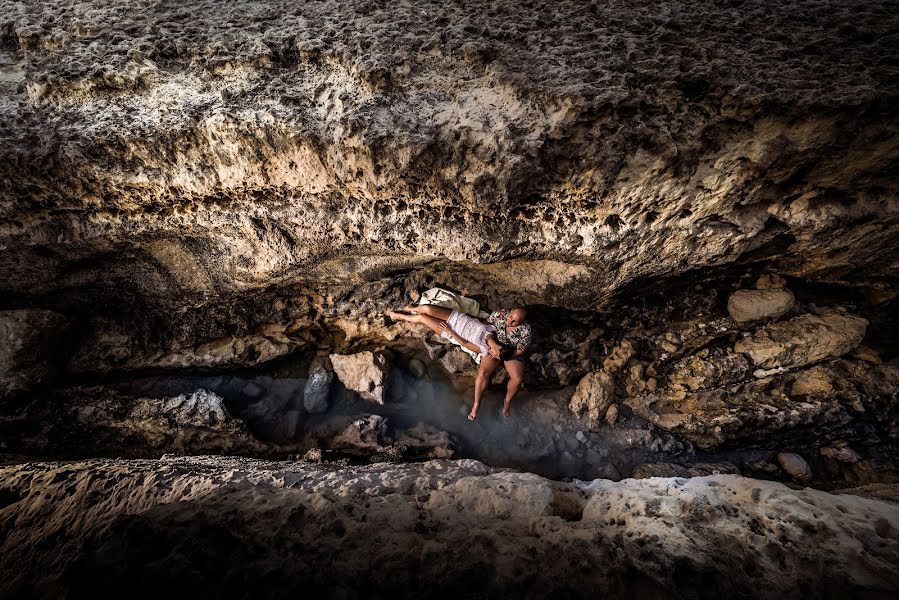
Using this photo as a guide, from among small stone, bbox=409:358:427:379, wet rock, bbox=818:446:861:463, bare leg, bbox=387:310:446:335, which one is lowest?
wet rock, bbox=818:446:861:463

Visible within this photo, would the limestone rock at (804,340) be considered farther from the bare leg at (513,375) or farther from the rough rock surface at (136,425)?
the rough rock surface at (136,425)

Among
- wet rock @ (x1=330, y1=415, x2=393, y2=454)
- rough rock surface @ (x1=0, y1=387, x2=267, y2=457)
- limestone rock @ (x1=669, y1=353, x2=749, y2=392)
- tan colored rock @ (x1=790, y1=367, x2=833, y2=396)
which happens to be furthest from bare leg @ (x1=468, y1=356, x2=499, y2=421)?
tan colored rock @ (x1=790, y1=367, x2=833, y2=396)

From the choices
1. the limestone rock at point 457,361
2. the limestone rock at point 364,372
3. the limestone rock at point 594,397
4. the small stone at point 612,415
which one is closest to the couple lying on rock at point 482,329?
the limestone rock at point 457,361

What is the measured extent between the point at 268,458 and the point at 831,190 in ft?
15.2

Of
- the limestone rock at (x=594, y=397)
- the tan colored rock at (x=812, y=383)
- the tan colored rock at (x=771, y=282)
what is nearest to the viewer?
the tan colored rock at (x=771, y=282)

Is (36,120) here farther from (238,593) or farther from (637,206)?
(637,206)

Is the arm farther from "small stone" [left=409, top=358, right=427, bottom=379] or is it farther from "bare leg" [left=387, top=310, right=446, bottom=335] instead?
"small stone" [left=409, top=358, right=427, bottom=379]

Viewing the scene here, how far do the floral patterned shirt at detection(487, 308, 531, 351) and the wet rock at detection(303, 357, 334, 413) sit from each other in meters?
1.81

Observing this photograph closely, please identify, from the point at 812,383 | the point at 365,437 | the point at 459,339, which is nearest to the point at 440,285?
the point at 459,339

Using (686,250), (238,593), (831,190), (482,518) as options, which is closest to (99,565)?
(238,593)

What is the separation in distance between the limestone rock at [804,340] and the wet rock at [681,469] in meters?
1.02

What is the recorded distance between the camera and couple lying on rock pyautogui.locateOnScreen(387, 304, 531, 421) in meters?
2.95

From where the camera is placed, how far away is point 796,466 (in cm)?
324

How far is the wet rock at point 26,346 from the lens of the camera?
96.2 inches
